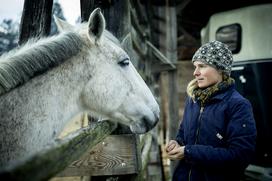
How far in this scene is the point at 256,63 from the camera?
17.3 ft

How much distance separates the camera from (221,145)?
2178mm

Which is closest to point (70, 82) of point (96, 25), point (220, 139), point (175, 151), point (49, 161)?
point (96, 25)

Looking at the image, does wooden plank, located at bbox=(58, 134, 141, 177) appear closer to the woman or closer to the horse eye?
the woman

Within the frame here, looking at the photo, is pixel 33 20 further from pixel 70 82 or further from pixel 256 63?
→ pixel 256 63

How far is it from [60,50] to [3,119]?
0.63m

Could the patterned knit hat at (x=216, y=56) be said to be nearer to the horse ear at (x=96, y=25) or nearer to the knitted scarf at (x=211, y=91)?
the knitted scarf at (x=211, y=91)

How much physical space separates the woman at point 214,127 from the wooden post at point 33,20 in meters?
1.57

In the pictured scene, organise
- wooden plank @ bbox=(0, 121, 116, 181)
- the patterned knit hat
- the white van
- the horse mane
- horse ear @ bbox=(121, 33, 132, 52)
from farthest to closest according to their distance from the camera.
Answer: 1. the white van
2. horse ear @ bbox=(121, 33, 132, 52)
3. the patterned knit hat
4. the horse mane
5. wooden plank @ bbox=(0, 121, 116, 181)

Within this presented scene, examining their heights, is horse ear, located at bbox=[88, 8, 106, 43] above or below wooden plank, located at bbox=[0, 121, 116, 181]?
above

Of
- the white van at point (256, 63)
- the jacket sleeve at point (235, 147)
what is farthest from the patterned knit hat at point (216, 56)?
the white van at point (256, 63)

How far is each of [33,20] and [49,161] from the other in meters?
2.27

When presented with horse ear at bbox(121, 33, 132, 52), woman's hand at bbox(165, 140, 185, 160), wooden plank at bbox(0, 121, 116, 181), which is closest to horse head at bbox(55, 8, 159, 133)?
horse ear at bbox(121, 33, 132, 52)

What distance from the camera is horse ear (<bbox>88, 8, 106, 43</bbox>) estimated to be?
223 cm

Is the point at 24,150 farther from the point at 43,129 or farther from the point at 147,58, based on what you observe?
the point at 147,58
